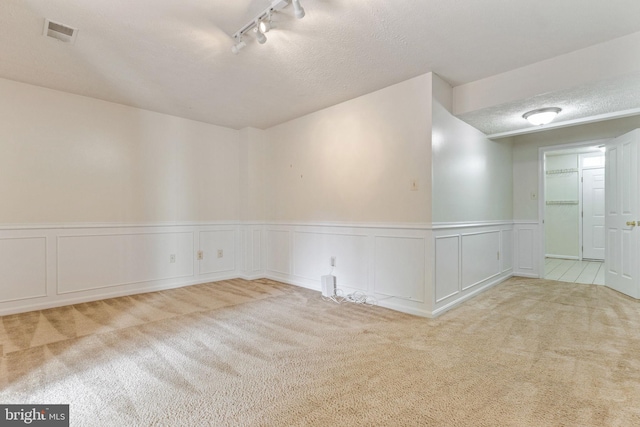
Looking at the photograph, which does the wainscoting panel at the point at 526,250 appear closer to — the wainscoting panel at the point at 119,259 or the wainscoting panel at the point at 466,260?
the wainscoting panel at the point at 466,260

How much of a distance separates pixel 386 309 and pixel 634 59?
3002 mm

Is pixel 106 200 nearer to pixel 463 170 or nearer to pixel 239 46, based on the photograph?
pixel 239 46

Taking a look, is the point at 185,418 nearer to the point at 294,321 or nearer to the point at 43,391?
the point at 43,391

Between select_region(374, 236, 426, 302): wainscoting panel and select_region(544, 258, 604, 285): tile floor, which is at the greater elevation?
select_region(374, 236, 426, 302): wainscoting panel

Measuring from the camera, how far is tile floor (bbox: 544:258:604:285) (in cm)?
466

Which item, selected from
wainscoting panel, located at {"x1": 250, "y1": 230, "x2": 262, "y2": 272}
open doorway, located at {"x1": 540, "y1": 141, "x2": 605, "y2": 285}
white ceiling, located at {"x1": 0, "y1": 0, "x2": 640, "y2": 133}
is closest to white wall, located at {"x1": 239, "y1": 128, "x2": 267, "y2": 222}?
wainscoting panel, located at {"x1": 250, "y1": 230, "x2": 262, "y2": 272}

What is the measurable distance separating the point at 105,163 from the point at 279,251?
8.47 ft

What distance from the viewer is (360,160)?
358 cm

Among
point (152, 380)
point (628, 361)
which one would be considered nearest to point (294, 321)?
point (152, 380)

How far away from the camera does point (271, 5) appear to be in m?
2.02

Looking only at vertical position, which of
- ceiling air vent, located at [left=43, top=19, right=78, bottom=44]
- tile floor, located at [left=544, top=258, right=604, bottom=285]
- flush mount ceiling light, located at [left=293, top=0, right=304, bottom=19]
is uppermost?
ceiling air vent, located at [left=43, top=19, right=78, bottom=44]

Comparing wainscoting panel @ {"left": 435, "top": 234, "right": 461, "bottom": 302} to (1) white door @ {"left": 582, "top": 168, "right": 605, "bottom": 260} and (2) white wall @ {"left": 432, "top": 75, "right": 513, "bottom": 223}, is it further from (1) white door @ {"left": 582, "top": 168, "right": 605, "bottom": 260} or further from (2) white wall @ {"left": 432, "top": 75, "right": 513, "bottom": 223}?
(1) white door @ {"left": 582, "top": 168, "right": 605, "bottom": 260}
